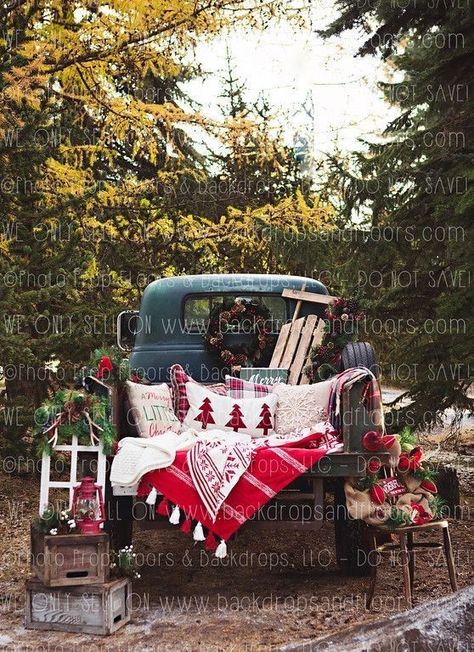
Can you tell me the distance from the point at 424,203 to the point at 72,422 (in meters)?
5.29

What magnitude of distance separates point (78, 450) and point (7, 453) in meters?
4.15

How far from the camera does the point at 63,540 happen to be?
459 centimetres

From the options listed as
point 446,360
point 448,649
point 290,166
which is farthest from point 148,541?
point 290,166

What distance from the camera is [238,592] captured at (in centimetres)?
537

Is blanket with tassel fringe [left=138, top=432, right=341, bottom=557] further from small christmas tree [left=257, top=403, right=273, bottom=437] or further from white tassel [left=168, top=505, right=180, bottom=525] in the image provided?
small christmas tree [left=257, top=403, right=273, bottom=437]

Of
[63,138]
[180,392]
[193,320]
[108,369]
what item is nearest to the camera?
[108,369]

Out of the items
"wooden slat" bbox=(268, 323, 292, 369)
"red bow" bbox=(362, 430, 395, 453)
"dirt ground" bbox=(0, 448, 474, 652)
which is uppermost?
"wooden slat" bbox=(268, 323, 292, 369)

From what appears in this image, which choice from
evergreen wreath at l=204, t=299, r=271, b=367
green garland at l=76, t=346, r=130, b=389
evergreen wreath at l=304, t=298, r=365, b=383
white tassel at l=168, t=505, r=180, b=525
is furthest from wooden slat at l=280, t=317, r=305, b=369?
white tassel at l=168, t=505, r=180, b=525

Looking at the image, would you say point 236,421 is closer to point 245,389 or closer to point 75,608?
point 245,389

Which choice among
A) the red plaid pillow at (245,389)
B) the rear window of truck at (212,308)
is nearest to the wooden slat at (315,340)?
the rear window of truck at (212,308)

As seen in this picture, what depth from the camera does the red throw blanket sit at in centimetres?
479

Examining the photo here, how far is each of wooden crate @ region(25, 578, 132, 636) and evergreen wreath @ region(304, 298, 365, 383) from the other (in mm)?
2733

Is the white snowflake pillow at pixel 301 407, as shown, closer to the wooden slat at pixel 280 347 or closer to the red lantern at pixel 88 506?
the wooden slat at pixel 280 347

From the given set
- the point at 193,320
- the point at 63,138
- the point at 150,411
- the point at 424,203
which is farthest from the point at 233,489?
the point at 63,138
